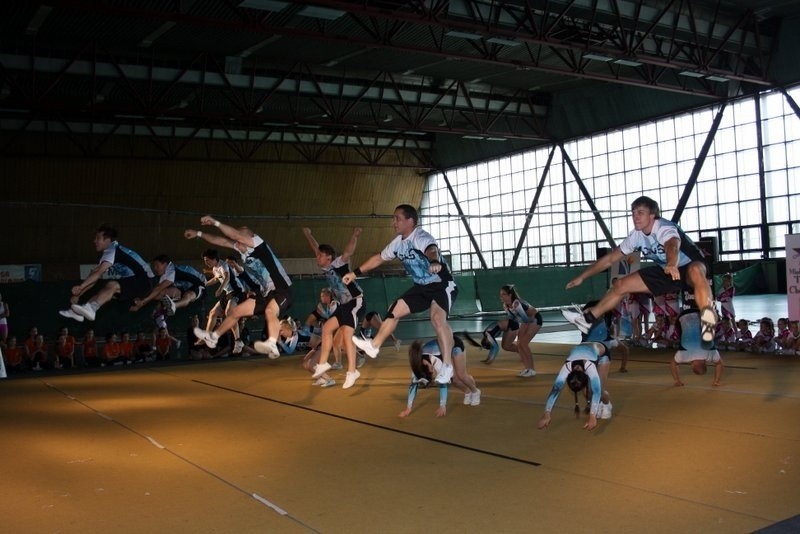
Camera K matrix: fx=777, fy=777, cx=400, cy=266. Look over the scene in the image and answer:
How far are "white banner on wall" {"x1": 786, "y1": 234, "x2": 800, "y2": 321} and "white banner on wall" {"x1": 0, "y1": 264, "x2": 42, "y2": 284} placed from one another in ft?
89.2

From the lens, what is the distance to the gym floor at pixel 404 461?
535cm

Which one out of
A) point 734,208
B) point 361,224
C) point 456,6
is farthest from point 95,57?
point 734,208

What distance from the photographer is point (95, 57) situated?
28578 millimetres

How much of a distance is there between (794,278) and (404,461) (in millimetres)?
11054

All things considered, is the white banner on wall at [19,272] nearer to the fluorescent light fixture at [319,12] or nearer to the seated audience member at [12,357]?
the seated audience member at [12,357]

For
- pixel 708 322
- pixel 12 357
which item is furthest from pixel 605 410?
pixel 12 357

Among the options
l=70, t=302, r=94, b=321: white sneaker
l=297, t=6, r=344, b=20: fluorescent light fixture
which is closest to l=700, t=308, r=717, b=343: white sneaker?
l=70, t=302, r=94, b=321: white sneaker

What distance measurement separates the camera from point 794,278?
15016 mm

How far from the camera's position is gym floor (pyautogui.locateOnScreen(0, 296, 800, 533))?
17.5 feet

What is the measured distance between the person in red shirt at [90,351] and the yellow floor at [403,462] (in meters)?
6.42

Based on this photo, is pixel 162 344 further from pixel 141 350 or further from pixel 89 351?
pixel 89 351

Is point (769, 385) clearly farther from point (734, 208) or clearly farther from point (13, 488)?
point (734, 208)

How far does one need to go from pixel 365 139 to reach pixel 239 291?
112 feet

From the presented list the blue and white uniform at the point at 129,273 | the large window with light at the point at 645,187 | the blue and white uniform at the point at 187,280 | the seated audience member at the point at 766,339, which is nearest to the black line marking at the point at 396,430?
the blue and white uniform at the point at 187,280
